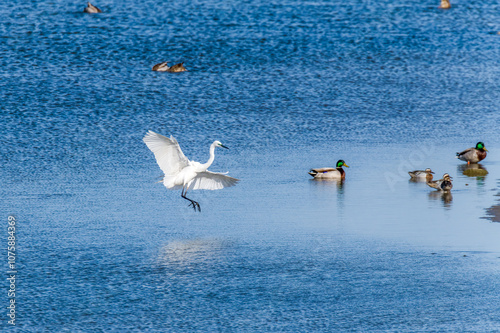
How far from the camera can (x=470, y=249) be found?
1102 cm

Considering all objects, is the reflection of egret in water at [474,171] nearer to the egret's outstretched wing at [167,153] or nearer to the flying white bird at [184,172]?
the flying white bird at [184,172]

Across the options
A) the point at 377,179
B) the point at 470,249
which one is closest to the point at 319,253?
the point at 470,249

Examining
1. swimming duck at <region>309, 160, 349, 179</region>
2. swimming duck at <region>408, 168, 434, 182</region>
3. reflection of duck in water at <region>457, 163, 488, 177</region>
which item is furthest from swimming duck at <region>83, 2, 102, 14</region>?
swimming duck at <region>408, 168, 434, 182</region>

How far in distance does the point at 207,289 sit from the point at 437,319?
2.52 m

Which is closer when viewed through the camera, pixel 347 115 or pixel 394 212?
pixel 394 212

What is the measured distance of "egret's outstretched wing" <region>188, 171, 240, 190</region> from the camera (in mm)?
13508

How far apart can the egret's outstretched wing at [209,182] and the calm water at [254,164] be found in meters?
0.33

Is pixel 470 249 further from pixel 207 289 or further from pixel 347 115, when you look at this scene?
pixel 347 115

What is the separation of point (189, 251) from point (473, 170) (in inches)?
271

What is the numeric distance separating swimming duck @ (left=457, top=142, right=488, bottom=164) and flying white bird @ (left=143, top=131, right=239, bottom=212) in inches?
203

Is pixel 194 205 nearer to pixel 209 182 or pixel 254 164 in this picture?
pixel 209 182

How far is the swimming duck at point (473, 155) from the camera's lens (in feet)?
54.1

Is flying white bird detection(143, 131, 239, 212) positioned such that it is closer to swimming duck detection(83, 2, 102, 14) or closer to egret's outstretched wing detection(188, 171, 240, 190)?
egret's outstretched wing detection(188, 171, 240, 190)

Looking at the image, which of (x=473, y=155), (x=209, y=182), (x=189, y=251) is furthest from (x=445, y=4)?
(x=189, y=251)
